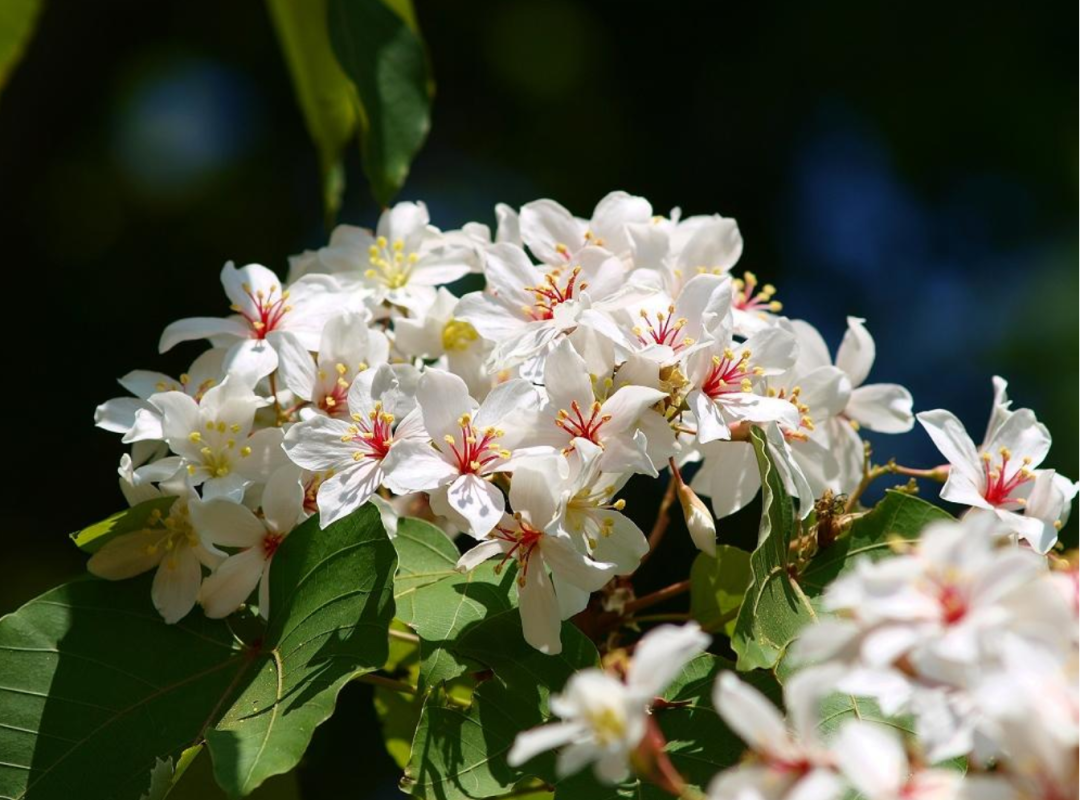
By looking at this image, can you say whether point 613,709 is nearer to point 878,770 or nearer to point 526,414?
point 878,770

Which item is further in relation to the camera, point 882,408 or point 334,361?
point 882,408

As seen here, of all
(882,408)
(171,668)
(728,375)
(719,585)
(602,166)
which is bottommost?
(602,166)

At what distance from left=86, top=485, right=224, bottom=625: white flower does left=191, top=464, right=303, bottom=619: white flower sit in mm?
22

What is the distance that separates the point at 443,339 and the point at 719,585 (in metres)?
0.38

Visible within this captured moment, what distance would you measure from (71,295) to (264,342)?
3.55m

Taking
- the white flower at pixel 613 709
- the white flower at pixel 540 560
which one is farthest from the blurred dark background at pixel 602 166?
the white flower at pixel 613 709

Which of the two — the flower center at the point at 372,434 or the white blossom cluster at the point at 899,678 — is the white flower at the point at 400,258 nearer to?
the flower center at the point at 372,434

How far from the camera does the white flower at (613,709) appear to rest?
71cm

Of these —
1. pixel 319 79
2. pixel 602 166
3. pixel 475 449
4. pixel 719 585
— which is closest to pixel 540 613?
pixel 475 449

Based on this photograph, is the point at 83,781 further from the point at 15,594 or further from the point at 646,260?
the point at 15,594

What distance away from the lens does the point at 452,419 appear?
3.67ft

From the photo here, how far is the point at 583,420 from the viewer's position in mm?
1102

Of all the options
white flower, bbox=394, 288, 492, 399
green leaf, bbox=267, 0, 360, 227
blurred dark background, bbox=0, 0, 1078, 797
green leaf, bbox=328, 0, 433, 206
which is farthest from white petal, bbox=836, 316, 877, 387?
blurred dark background, bbox=0, 0, 1078, 797

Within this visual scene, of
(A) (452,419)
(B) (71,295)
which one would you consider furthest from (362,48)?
(B) (71,295)
